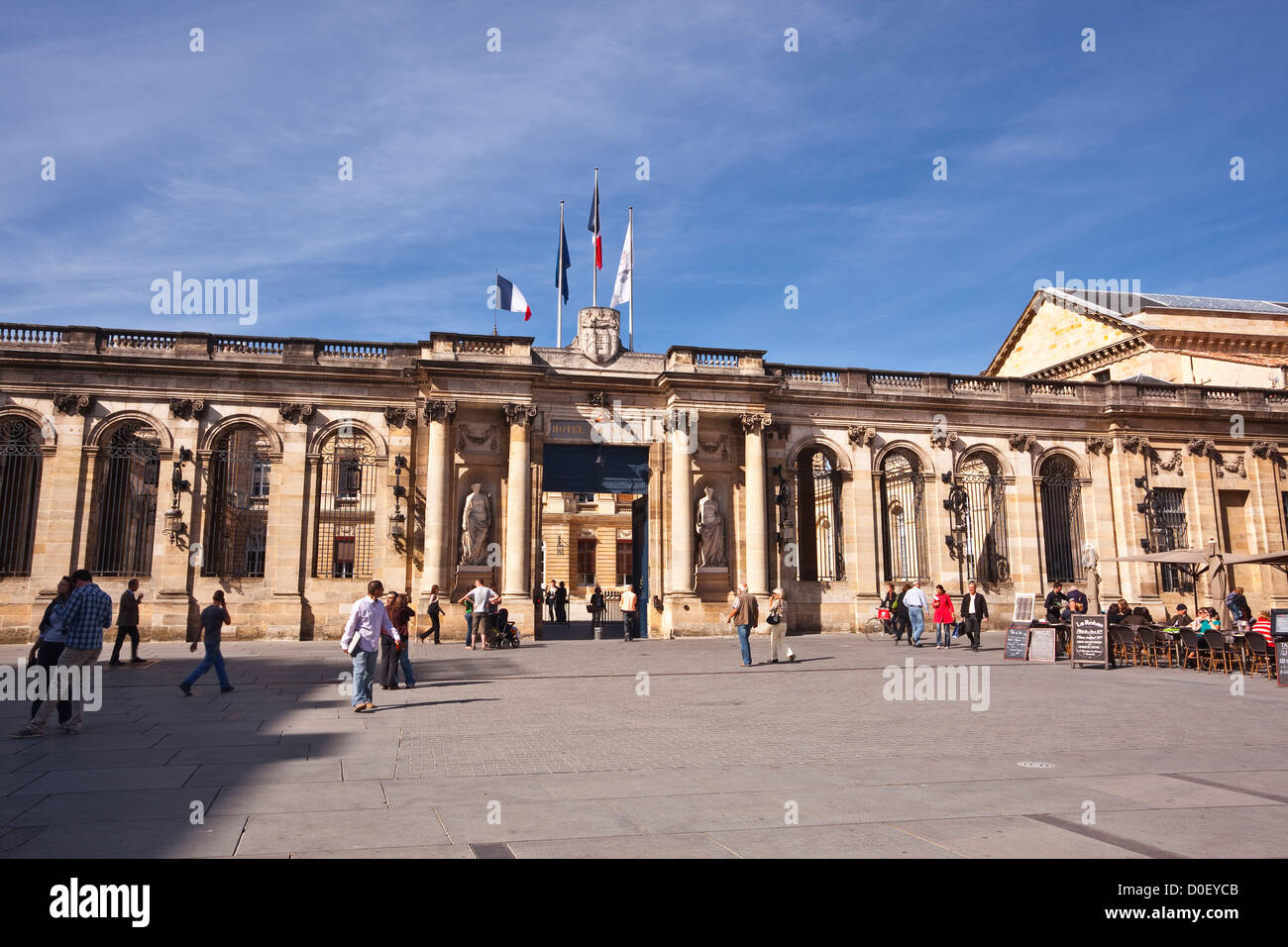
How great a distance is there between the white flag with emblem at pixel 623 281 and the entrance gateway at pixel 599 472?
5.40 meters

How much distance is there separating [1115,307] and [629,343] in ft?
94.7

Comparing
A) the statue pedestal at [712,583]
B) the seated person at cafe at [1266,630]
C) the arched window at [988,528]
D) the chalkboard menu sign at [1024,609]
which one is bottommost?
the seated person at cafe at [1266,630]

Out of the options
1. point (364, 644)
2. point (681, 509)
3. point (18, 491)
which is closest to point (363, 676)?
point (364, 644)

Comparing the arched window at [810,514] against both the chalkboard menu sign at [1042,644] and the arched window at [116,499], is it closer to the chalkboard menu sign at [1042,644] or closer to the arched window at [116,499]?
the chalkboard menu sign at [1042,644]

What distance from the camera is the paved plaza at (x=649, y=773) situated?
18.6ft

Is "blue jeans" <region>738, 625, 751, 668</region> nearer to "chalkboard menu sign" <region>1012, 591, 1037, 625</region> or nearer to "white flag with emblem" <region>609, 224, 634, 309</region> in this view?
"chalkboard menu sign" <region>1012, 591, 1037, 625</region>

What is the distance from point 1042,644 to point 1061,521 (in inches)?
521

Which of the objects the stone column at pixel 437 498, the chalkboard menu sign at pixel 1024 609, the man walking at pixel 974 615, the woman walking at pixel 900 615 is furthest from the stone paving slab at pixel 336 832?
the woman walking at pixel 900 615

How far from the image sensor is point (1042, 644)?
20484 millimetres

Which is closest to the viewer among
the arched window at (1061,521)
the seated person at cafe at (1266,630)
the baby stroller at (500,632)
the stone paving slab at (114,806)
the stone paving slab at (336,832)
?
the stone paving slab at (336,832)

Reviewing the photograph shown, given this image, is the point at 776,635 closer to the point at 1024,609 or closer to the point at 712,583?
the point at 1024,609

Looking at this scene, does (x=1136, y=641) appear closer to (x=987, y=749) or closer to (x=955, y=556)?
(x=955, y=556)

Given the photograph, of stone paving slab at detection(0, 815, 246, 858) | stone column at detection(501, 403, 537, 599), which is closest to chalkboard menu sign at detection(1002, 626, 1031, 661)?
stone column at detection(501, 403, 537, 599)
